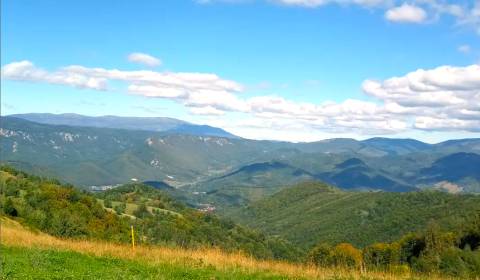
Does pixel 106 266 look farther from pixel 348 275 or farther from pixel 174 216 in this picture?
pixel 174 216

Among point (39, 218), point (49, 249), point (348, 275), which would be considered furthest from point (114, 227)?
point (348, 275)

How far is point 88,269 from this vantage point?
59.9ft

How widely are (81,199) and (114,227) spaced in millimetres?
22419

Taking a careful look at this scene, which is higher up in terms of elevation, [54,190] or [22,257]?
[22,257]

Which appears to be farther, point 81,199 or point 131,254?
point 81,199

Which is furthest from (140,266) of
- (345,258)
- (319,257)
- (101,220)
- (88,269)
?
(101,220)

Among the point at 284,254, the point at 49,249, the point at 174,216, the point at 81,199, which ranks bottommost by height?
the point at 284,254

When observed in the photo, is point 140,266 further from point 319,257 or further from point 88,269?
point 319,257

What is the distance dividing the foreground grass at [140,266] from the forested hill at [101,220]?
6.12m

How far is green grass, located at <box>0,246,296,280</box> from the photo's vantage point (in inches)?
652

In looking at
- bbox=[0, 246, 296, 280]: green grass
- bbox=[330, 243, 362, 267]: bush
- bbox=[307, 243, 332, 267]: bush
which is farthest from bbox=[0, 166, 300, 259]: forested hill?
bbox=[0, 246, 296, 280]: green grass

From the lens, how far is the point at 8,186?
84562mm

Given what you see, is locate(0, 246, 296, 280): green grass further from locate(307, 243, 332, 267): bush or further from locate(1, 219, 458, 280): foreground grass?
locate(307, 243, 332, 267): bush

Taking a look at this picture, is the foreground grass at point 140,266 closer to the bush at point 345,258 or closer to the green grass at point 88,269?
the green grass at point 88,269
